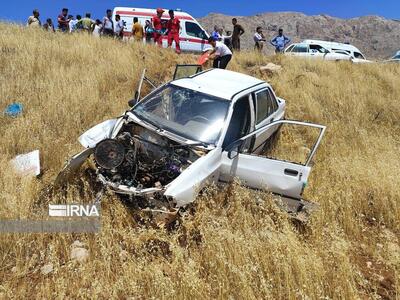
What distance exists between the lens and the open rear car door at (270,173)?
A: 511cm

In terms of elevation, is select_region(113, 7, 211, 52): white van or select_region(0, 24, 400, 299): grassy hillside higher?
select_region(113, 7, 211, 52): white van

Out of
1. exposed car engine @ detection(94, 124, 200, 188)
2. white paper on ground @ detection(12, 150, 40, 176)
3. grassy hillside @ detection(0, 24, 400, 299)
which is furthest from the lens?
white paper on ground @ detection(12, 150, 40, 176)

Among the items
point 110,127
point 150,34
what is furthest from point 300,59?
point 110,127

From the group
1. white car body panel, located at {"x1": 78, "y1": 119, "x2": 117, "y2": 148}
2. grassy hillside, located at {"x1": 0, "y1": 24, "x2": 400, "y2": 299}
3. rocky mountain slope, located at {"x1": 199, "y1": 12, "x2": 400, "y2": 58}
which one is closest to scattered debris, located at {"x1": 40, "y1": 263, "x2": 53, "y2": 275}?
grassy hillside, located at {"x1": 0, "y1": 24, "x2": 400, "y2": 299}

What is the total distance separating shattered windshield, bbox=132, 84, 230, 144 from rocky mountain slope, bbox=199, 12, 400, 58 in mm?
87296

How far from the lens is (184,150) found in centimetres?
529

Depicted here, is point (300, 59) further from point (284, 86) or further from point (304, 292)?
point (304, 292)

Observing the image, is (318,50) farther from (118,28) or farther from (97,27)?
(97,27)

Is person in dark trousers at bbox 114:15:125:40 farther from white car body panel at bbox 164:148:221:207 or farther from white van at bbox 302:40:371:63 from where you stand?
white car body panel at bbox 164:148:221:207

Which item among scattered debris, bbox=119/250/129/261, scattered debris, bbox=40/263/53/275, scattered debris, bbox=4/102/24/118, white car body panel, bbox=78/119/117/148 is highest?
white car body panel, bbox=78/119/117/148

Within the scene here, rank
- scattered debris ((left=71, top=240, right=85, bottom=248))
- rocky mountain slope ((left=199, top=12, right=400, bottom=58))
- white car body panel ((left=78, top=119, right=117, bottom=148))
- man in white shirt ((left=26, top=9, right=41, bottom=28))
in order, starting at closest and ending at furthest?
scattered debris ((left=71, top=240, right=85, bottom=248)) < white car body panel ((left=78, top=119, right=117, bottom=148)) < man in white shirt ((left=26, top=9, right=41, bottom=28)) < rocky mountain slope ((left=199, top=12, right=400, bottom=58))

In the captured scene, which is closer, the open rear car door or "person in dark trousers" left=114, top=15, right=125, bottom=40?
the open rear car door

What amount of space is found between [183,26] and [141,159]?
1342cm

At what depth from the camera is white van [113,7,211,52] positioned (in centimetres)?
1759
